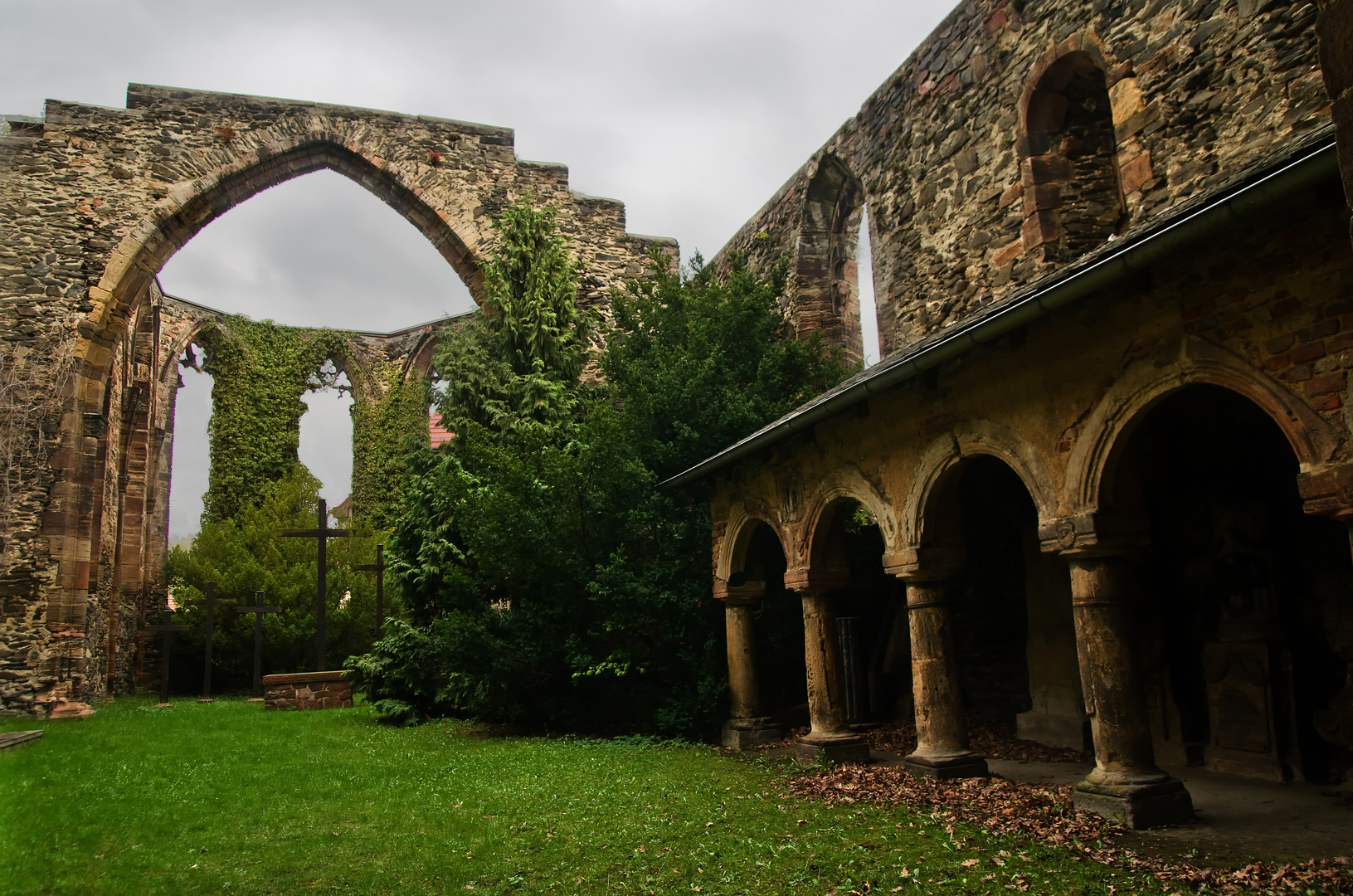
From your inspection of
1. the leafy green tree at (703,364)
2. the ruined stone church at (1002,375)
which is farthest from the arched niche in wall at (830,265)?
the leafy green tree at (703,364)

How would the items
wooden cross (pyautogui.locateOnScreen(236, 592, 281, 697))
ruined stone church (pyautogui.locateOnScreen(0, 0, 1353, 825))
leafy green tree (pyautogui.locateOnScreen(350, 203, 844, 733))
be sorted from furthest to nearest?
wooden cross (pyautogui.locateOnScreen(236, 592, 281, 697)), leafy green tree (pyautogui.locateOnScreen(350, 203, 844, 733)), ruined stone church (pyautogui.locateOnScreen(0, 0, 1353, 825))

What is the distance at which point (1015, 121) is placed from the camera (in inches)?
367

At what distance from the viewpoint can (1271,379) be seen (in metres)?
4.29

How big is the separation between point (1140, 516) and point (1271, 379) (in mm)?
1234

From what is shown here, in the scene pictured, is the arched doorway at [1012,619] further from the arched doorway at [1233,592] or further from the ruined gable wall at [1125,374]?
the arched doorway at [1233,592]

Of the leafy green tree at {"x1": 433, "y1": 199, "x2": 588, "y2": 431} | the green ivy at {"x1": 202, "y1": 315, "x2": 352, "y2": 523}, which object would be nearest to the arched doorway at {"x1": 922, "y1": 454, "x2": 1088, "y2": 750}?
the leafy green tree at {"x1": 433, "y1": 199, "x2": 588, "y2": 431}

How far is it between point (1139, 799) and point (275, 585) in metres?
18.6

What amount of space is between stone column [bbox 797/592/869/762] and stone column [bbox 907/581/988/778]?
937mm

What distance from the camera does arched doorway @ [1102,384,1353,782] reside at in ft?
19.8

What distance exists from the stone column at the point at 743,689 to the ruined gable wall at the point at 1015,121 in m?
3.89

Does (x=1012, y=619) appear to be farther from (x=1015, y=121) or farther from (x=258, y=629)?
(x=258, y=629)

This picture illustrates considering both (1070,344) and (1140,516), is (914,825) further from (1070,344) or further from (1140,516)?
(1070,344)

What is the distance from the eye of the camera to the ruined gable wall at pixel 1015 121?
6809 millimetres

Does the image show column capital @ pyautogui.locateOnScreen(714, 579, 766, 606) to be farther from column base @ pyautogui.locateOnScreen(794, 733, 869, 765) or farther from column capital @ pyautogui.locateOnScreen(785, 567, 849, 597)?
column base @ pyautogui.locateOnScreen(794, 733, 869, 765)
